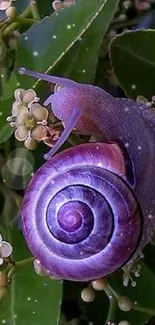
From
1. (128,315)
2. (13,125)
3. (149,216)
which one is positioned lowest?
(128,315)

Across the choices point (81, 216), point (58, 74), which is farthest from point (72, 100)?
point (81, 216)

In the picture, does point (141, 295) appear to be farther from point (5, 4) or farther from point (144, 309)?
point (5, 4)

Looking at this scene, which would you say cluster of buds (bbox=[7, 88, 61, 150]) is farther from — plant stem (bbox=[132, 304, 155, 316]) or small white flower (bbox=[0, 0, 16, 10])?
plant stem (bbox=[132, 304, 155, 316])

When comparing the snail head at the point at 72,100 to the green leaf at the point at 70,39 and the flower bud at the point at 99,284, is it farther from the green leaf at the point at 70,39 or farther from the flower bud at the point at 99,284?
the flower bud at the point at 99,284

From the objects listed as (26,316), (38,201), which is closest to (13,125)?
(38,201)

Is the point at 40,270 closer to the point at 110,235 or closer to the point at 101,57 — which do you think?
the point at 110,235

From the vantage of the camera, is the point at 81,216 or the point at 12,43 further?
the point at 12,43

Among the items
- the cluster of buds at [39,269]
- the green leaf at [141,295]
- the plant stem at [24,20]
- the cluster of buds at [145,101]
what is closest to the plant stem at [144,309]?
the green leaf at [141,295]
